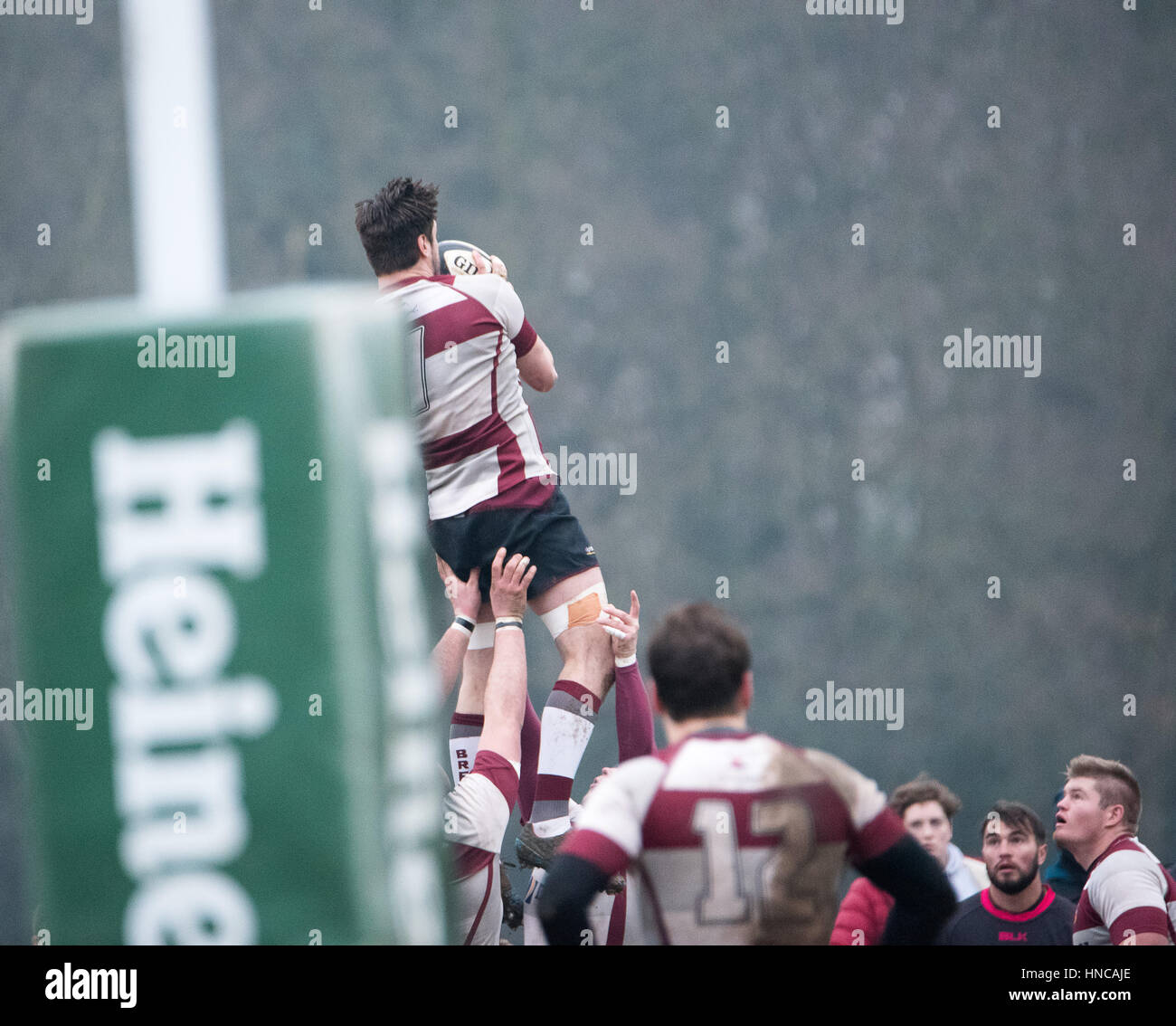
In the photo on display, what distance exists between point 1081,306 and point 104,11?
6898 millimetres

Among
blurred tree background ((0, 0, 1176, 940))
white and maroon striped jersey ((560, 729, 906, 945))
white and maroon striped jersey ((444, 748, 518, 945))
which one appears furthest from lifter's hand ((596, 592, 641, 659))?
blurred tree background ((0, 0, 1176, 940))

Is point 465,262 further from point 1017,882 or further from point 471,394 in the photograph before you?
point 1017,882

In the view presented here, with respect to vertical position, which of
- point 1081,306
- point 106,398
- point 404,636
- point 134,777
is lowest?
point 134,777

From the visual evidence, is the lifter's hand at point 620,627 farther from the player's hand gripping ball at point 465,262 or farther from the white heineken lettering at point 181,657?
the white heineken lettering at point 181,657

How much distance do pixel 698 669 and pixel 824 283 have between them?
22.4ft

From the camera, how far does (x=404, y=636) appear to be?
1.49 m

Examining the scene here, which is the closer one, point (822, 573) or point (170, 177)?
point (170, 177)

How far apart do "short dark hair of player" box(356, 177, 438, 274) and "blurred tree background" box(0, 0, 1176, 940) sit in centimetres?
492

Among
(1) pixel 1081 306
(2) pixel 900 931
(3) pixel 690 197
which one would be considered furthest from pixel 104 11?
(2) pixel 900 931

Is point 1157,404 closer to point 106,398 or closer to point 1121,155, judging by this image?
point 1121,155

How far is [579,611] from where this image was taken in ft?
13.0

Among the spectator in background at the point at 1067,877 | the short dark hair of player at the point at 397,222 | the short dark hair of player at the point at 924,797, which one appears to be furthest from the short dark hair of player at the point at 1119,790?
the short dark hair of player at the point at 397,222

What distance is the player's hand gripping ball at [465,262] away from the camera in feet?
13.7

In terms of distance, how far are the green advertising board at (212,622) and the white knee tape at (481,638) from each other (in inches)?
108
